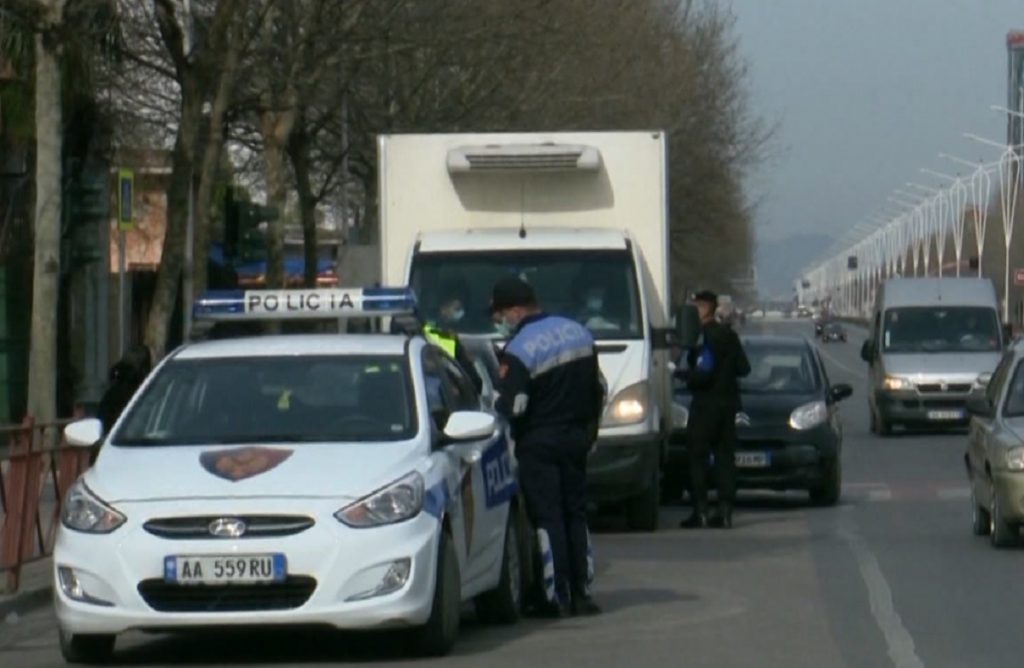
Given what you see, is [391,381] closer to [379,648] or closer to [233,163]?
[379,648]

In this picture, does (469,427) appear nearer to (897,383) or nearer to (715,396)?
(715,396)

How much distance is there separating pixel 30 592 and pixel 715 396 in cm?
717

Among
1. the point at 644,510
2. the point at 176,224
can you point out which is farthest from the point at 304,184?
the point at 644,510

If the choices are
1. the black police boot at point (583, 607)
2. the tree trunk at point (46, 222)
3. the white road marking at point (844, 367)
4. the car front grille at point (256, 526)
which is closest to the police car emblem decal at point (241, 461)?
the car front grille at point (256, 526)

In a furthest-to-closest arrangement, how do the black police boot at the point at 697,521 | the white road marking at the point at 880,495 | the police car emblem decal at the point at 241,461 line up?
the white road marking at the point at 880,495
the black police boot at the point at 697,521
the police car emblem decal at the point at 241,461

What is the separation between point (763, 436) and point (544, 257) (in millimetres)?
3997

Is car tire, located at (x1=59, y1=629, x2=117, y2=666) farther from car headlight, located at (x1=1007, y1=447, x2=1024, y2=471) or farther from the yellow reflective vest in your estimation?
car headlight, located at (x1=1007, y1=447, x2=1024, y2=471)

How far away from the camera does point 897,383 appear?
3659cm

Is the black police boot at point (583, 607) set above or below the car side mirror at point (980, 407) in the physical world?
below

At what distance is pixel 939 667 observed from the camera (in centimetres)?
1137

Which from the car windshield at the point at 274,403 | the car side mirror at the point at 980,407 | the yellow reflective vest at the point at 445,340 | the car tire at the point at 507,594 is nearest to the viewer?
the car windshield at the point at 274,403

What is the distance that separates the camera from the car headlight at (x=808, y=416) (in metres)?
22.4

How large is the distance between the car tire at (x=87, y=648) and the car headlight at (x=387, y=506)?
1444 millimetres

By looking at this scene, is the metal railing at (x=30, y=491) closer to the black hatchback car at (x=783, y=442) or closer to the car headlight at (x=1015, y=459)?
the car headlight at (x=1015, y=459)
